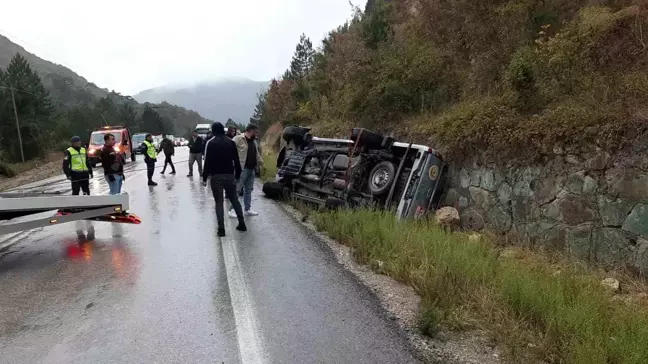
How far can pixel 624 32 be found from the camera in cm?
837

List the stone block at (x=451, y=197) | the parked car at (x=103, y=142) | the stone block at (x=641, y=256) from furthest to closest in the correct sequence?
the parked car at (x=103, y=142) → the stone block at (x=451, y=197) → the stone block at (x=641, y=256)

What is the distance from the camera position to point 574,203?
725 cm

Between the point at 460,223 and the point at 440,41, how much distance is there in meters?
5.93

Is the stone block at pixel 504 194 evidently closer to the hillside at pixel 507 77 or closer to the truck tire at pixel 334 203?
the hillside at pixel 507 77

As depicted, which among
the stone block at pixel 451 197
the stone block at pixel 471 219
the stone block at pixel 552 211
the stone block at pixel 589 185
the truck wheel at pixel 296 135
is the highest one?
the truck wheel at pixel 296 135

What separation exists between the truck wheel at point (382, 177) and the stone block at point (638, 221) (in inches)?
171

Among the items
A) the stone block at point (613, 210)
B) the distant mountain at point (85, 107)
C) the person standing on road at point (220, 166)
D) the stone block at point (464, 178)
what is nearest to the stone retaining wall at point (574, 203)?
the stone block at point (613, 210)

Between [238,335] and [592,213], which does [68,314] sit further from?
[592,213]

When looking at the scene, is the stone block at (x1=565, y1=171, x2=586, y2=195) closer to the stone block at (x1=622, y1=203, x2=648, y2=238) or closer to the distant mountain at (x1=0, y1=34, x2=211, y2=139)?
the stone block at (x1=622, y1=203, x2=648, y2=238)

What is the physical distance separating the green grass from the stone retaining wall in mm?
718

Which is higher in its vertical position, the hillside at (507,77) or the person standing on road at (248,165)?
the hillside at (507,77)

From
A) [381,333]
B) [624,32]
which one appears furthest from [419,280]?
[624,32]

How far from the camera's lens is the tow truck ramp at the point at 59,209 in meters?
6.55

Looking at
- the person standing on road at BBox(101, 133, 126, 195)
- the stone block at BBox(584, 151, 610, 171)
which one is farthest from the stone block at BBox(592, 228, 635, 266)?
the person standing on road at BBox(101, 133, 126, 195)
